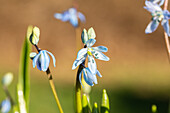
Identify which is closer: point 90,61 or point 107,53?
point 90,61

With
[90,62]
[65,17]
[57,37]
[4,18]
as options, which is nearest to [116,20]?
[57,37]

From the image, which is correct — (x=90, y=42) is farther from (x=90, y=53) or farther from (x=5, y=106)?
(x=5, y=106)

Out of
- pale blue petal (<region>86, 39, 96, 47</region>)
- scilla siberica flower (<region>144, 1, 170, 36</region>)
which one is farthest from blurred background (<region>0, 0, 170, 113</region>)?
pale blue petal (<region>86, 39, 96, 47</region>)

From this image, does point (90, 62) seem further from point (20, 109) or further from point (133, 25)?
point (133, 25)

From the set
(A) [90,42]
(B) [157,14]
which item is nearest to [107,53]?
(B) [157,14]

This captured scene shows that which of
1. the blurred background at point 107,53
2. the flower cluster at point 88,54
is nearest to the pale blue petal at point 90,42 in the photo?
the flower cluster at point 88,54

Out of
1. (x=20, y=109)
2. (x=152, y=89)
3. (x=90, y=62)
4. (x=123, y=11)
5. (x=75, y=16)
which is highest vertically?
(x=123, y=11)

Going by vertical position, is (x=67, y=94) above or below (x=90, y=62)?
below

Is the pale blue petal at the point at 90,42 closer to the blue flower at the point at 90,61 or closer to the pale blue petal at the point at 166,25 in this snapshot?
the blue flower at the point at 90,61

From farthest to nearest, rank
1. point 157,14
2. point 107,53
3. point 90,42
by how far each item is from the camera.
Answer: point 107,53 < point 157,14 < point 90,42
